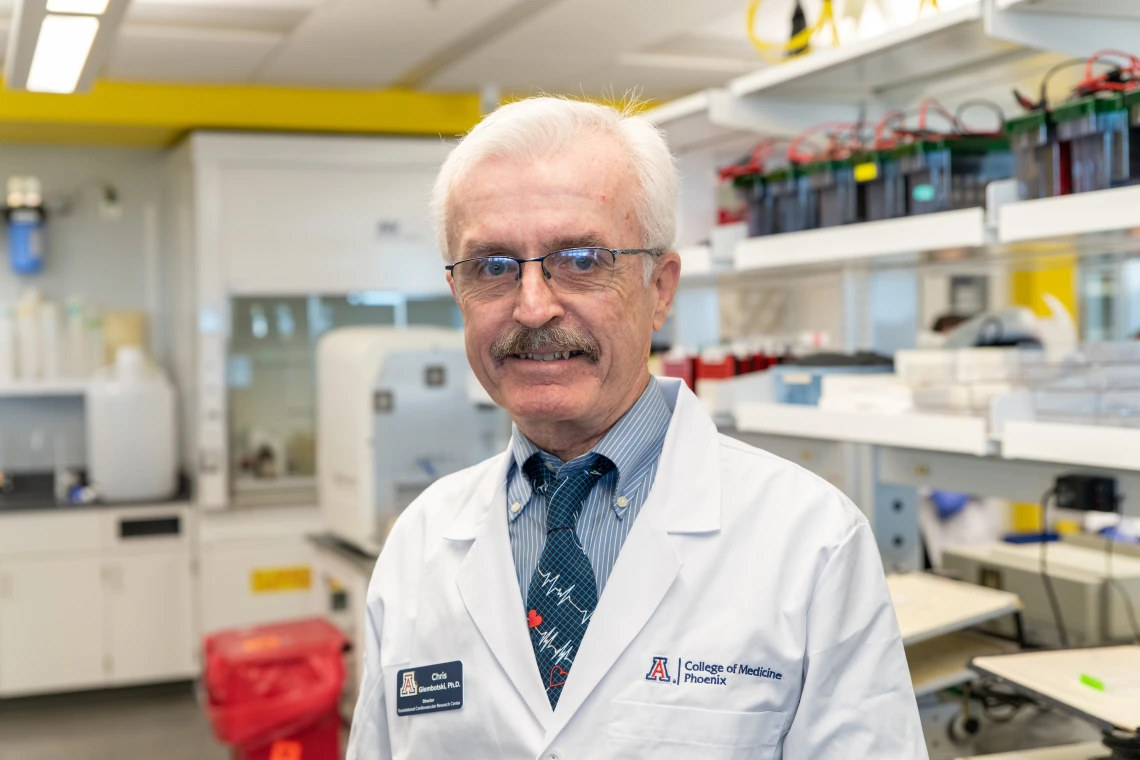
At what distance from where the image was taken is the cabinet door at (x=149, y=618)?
491 cm

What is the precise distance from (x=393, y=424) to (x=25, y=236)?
8.47 ft

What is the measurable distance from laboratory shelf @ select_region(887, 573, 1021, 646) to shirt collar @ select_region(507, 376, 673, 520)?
920 mm

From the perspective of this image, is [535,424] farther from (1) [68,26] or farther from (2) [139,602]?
(2) [139,602]

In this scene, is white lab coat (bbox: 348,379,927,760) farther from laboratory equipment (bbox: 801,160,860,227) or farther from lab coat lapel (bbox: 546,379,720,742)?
laboratory equipment (bbox: 801,160,860,227)

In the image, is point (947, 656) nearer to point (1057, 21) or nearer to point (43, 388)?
point (1057, 21)

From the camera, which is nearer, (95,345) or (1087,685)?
(1087,685)

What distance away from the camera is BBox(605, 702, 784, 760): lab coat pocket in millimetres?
1109

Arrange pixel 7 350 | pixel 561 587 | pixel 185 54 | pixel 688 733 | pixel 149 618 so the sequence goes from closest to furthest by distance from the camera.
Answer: pixel 688 733 < pixel 561 587 < pixel 185 54 < pixel 149 618 < pixel 7 350

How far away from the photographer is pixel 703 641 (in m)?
1.14

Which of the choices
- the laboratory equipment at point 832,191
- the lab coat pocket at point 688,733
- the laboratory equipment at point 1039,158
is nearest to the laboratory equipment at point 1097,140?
the laboratory equipment at point 1039,158

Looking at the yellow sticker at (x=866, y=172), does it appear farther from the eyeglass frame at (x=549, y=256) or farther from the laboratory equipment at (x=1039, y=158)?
the eyeglass frame at (x=549, y=256)

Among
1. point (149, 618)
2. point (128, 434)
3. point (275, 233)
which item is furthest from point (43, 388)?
point (275, 233)

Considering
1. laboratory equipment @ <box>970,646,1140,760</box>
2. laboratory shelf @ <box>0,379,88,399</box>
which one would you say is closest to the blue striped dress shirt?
laboratory equipment @ <box>970,646,1140,760</box>

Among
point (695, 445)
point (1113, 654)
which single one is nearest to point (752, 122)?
point (1113, 654)
